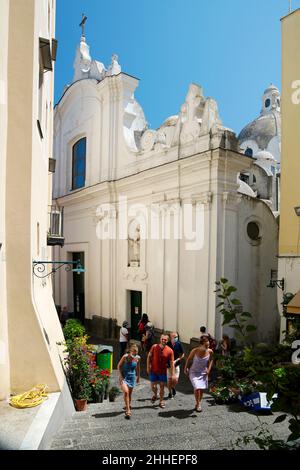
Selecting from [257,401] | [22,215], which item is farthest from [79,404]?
[22,215]

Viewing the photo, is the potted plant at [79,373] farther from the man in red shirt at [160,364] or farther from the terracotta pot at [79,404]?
the man in red shirt at [160,364]

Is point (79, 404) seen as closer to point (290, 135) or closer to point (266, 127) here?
point (290, 135)

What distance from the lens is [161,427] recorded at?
5523mm

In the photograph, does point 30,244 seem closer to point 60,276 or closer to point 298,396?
point 298,396

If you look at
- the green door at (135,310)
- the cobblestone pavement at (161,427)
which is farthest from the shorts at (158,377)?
the green door at (135,310)

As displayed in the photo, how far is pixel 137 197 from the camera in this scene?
14141 millimetres

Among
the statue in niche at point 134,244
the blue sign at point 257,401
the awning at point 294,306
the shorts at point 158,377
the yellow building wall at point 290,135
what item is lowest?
the blue sign at point 257,401

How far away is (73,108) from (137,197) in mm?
7455

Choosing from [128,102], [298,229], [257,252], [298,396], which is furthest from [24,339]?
[128,102]

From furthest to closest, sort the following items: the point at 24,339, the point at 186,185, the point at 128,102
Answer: the point at 128,102 < the point at 186,185 < the point at 24,339

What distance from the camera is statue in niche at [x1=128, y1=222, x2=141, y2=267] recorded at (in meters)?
14.1

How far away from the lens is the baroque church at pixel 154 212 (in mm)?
11305

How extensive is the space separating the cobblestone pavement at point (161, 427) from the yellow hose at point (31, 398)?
536 mm

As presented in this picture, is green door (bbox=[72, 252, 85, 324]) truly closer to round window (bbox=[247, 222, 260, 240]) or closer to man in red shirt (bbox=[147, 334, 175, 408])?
round window (bbox=[247, 222, 260, 240])
